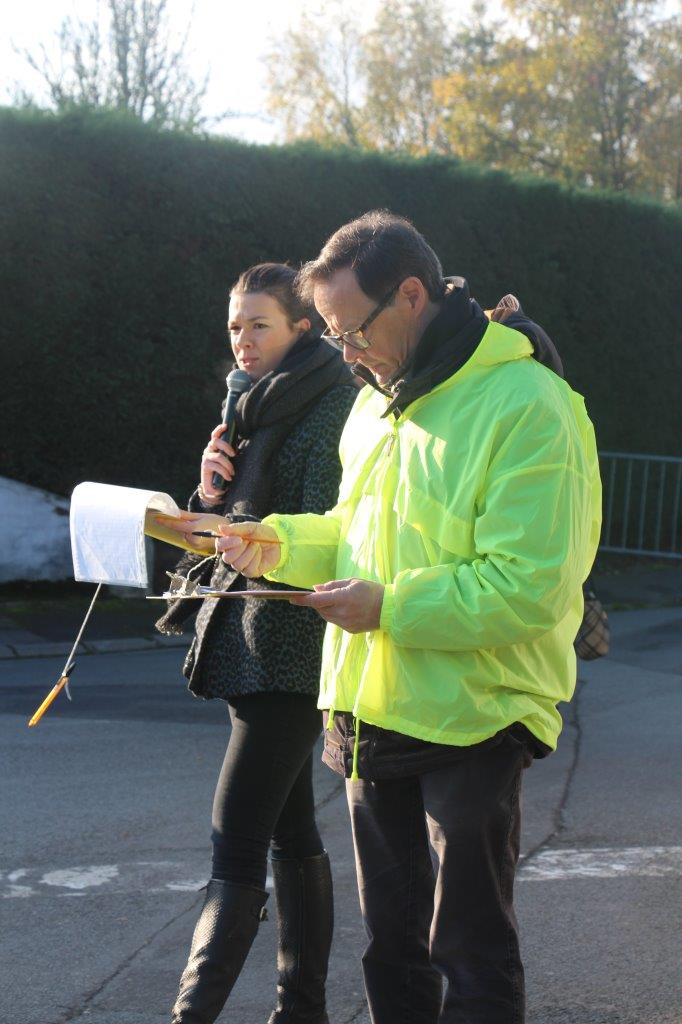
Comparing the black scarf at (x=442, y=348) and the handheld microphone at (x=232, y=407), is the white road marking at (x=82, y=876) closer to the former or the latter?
the handheld microphone at (x=232, y=407)

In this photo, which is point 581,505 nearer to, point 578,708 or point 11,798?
point 11,798

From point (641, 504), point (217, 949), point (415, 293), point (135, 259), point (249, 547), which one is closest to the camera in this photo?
point (415, 293)

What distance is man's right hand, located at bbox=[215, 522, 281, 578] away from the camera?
277cm

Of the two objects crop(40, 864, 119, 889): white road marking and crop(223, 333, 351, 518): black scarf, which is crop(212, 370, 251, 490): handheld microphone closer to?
crop(223, 333, 351, 518): black scarf

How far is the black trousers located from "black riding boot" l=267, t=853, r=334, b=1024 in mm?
636

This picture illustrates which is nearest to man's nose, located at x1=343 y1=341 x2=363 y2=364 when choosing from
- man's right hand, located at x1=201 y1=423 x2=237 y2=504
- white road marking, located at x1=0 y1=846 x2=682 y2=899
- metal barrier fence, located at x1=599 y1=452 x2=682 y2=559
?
man's right hand, located at x1=201 y1=423 x2=237 y2=504

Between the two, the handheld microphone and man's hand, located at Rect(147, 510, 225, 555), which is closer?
man's hand, located at Rect(147, 510, 225, 555)

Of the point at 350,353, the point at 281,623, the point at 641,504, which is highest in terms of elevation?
the point at 350,353

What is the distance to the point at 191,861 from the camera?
4789mm

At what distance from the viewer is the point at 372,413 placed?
2.82m

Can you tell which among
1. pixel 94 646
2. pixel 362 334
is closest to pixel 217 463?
pixel 362 334

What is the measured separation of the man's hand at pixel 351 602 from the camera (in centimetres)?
246

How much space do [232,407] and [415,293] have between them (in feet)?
3.14

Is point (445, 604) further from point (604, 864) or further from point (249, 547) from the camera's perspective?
point (604, 864)
